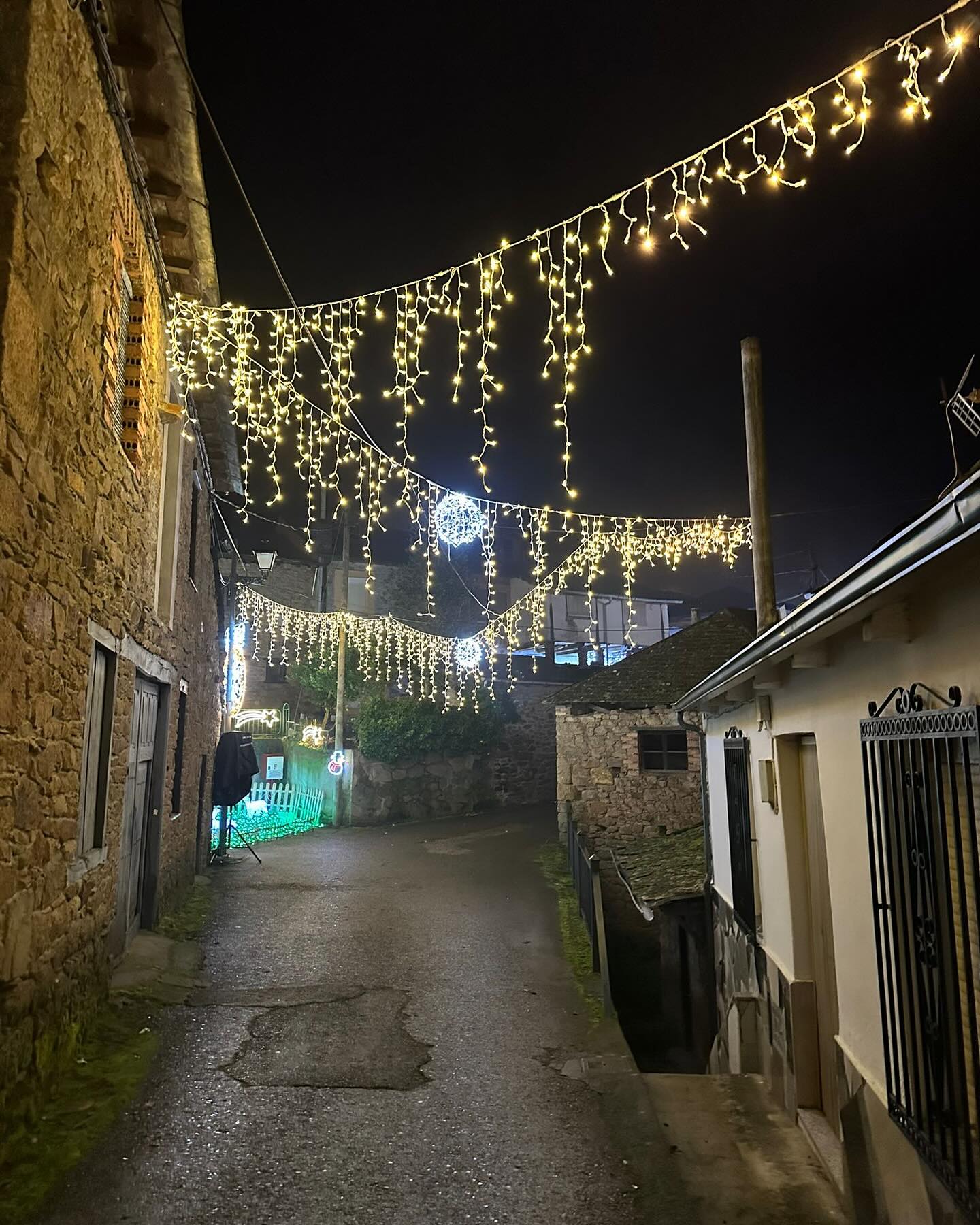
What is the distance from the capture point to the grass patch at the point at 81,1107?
327cm

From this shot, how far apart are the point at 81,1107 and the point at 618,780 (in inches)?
471

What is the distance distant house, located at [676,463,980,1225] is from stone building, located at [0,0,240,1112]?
367 cm

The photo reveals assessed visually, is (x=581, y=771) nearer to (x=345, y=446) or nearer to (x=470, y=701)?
(x=470, y=701)

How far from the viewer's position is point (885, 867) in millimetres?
3133

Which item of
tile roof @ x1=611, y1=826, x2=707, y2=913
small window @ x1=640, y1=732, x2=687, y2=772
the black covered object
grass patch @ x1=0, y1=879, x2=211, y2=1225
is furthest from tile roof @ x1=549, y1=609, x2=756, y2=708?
grass patch @ x1=0, y1=879, x2=211, y2=1225

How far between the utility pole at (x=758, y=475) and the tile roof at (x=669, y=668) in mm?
6877

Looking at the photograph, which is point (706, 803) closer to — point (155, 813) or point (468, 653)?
point (155, 813)

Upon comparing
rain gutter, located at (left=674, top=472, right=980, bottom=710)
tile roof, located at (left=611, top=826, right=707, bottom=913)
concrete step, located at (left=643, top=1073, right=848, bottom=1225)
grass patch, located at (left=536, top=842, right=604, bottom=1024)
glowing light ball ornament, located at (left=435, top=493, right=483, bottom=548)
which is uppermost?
glowing light ball ornament, located at (left=435, top=493, right=483, bottom=548)

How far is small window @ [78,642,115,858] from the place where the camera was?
4938 millimetres

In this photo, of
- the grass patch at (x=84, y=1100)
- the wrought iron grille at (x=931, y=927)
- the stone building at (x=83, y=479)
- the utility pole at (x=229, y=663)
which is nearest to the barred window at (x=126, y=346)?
the stone building at (x=83, y=479)

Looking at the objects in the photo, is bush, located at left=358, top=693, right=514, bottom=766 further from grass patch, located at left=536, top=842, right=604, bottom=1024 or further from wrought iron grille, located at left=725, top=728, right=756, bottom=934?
wrought iron grille, located at left=725, top=728, right=756, bottom=934

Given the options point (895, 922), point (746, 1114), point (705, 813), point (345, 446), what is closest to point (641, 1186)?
point (746, 1114)

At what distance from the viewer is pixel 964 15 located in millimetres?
3689

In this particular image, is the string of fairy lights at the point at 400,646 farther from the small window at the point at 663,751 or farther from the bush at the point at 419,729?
the small window at the point at 663,751
